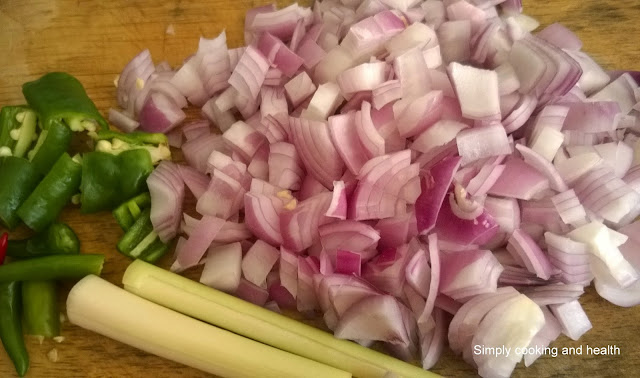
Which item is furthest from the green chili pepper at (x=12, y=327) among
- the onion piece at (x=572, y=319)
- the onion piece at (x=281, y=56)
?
the onion piece at (x=572, y=319)

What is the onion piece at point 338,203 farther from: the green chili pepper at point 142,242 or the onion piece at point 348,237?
the green chili pepper at point 142,242

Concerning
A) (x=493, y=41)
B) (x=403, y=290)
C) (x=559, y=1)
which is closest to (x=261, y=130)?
(x=403, y=290)

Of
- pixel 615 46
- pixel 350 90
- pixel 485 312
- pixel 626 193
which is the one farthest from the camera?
pixel 615 46

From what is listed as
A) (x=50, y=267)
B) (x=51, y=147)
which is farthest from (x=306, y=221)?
(x=51, y=147)

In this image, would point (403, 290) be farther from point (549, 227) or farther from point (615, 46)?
point (615, 46)

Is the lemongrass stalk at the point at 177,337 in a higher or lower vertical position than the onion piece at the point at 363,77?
lower
